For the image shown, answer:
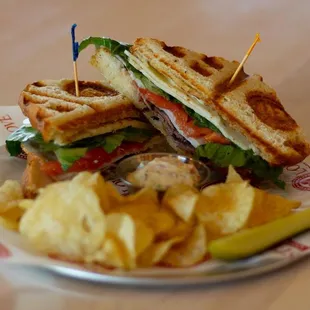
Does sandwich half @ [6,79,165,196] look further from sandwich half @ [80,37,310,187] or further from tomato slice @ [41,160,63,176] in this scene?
sandwich half @ [80,37,310,187]

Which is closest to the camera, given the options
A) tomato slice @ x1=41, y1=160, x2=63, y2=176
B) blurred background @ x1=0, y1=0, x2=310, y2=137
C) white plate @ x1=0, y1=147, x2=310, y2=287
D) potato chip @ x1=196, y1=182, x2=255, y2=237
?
white plate @ x1=0, y1=147, x2=310, y2=287

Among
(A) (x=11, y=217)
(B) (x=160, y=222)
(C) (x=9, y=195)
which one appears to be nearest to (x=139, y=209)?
(B) (x=160, y=222)

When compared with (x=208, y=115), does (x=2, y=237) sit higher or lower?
lower

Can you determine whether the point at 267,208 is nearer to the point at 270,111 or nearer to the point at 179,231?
the point at 179,231

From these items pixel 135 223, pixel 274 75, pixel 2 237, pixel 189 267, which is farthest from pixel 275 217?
pixel 274 75

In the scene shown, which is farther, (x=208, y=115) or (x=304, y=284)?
(x=208, y=115)

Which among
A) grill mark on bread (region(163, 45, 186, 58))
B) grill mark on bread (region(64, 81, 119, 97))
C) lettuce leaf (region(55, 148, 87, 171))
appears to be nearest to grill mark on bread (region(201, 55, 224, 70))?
grill mark on bread (region(163, 45, 186, 58))

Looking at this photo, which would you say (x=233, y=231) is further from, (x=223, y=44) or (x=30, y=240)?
(x=223, y=44)
